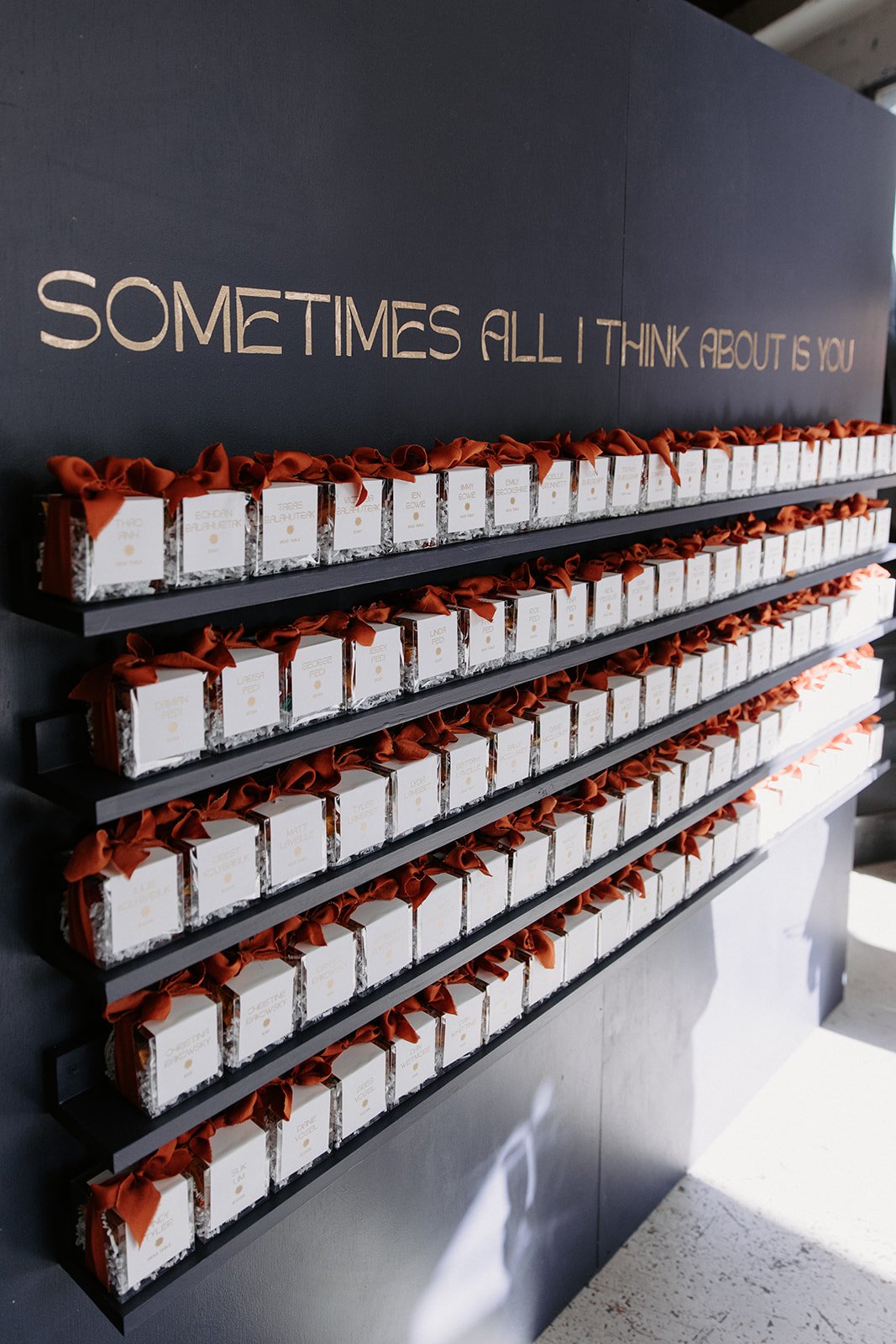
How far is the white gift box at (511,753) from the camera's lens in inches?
84.7

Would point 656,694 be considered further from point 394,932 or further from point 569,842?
point 394,932

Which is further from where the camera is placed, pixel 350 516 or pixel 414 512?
pixel 414 512

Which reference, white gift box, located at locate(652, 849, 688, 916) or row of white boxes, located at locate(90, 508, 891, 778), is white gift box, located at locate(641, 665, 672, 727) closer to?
row of white boxes, located at locate(90, 508, 891, 778)

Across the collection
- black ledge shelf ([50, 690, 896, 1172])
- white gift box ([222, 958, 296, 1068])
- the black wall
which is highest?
the black wall

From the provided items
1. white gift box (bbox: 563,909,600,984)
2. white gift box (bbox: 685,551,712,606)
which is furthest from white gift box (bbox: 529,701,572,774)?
white gift box (bbox: 685,551,712,606)

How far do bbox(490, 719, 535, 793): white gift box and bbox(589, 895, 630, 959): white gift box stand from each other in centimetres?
52

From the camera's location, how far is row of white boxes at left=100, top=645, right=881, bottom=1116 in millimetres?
1640

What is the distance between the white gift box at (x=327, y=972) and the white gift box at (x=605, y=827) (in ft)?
2.58

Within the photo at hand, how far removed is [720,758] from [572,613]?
0.92 metres

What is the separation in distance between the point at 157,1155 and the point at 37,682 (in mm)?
758

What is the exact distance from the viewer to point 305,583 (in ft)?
5.46

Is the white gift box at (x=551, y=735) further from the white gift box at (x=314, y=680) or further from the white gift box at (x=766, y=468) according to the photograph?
the white gift box at (x=766, y=468)

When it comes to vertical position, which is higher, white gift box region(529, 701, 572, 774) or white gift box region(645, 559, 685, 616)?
white gift box region(645, 559, 685, 616)

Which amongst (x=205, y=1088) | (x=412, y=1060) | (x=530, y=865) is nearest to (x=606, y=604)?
(x=530, y=865)
